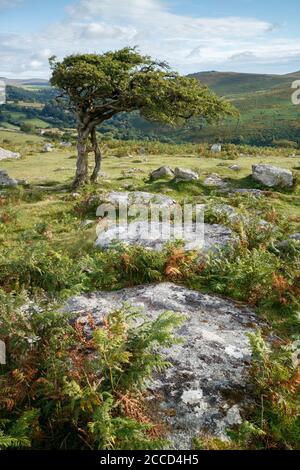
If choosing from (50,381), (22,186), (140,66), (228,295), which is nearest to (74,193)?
(22,186)

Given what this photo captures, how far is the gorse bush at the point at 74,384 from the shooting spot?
563 cm

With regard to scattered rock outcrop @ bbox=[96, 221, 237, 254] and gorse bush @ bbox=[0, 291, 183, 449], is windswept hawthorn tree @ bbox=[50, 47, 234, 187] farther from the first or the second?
gorse bush @ bbox=[0, 291, 183, 449]

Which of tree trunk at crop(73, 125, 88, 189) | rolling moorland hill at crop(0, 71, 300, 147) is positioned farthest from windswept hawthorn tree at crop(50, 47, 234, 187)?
rolling moorland hill at crop(0, 71, 300, 147)

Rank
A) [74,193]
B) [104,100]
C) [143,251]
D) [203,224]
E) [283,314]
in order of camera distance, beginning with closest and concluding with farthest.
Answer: [283,314] → [143,251] → [203,224] → [74,193] → [104,100]

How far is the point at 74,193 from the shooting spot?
71.5 feet

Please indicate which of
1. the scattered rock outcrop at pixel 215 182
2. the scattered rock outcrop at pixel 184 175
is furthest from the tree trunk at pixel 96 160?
the scattered rock outcrop at pixel 215 182

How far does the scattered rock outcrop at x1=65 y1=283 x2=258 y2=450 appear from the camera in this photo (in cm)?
629

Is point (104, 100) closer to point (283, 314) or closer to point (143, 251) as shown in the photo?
point (143, 251)

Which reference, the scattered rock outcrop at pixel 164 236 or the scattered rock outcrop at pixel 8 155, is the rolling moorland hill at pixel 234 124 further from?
the scattered rock outcrop at pixel 164 236

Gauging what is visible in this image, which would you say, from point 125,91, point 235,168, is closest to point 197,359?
point 125,91

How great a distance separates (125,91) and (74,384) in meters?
18.7
